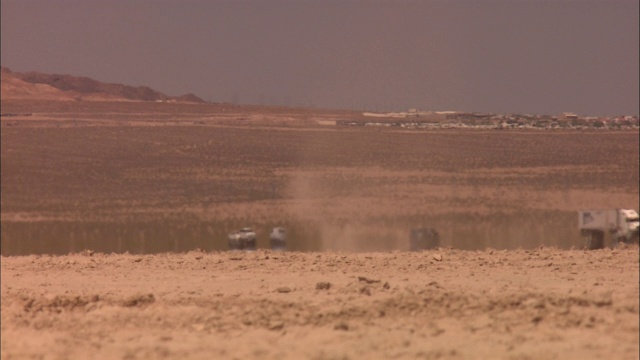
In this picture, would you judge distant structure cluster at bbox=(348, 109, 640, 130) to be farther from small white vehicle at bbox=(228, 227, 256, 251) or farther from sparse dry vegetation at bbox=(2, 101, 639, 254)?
small white vehicle at bbox=(228, 227, 256, 251)

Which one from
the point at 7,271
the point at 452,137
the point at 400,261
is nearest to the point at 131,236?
the point at 7,271

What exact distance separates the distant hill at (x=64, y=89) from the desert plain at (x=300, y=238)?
4.12m

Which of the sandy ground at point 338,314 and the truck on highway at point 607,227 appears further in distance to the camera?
the truck on highway at point 607,227

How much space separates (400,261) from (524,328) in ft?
11.1

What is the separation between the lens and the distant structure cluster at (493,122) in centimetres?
3722

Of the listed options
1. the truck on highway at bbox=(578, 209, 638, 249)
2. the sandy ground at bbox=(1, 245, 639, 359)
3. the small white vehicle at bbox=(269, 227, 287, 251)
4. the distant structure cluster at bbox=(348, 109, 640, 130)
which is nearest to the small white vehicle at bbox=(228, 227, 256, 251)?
the small white vehicle at bbox=(269, 227, 287, 251)

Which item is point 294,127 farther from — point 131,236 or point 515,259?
point 515,259

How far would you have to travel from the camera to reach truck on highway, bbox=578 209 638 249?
12.2 m

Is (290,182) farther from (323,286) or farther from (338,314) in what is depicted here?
(338,314)

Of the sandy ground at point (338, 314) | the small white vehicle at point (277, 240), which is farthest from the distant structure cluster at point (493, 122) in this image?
the sandy ground at point (338, 314)

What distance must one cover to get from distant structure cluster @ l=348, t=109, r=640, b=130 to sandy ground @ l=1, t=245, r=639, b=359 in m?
28.6

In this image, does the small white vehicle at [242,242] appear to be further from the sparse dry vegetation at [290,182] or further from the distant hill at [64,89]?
the distant hill at [64,89]

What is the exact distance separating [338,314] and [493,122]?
32606mm

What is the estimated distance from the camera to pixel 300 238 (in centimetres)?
1902
